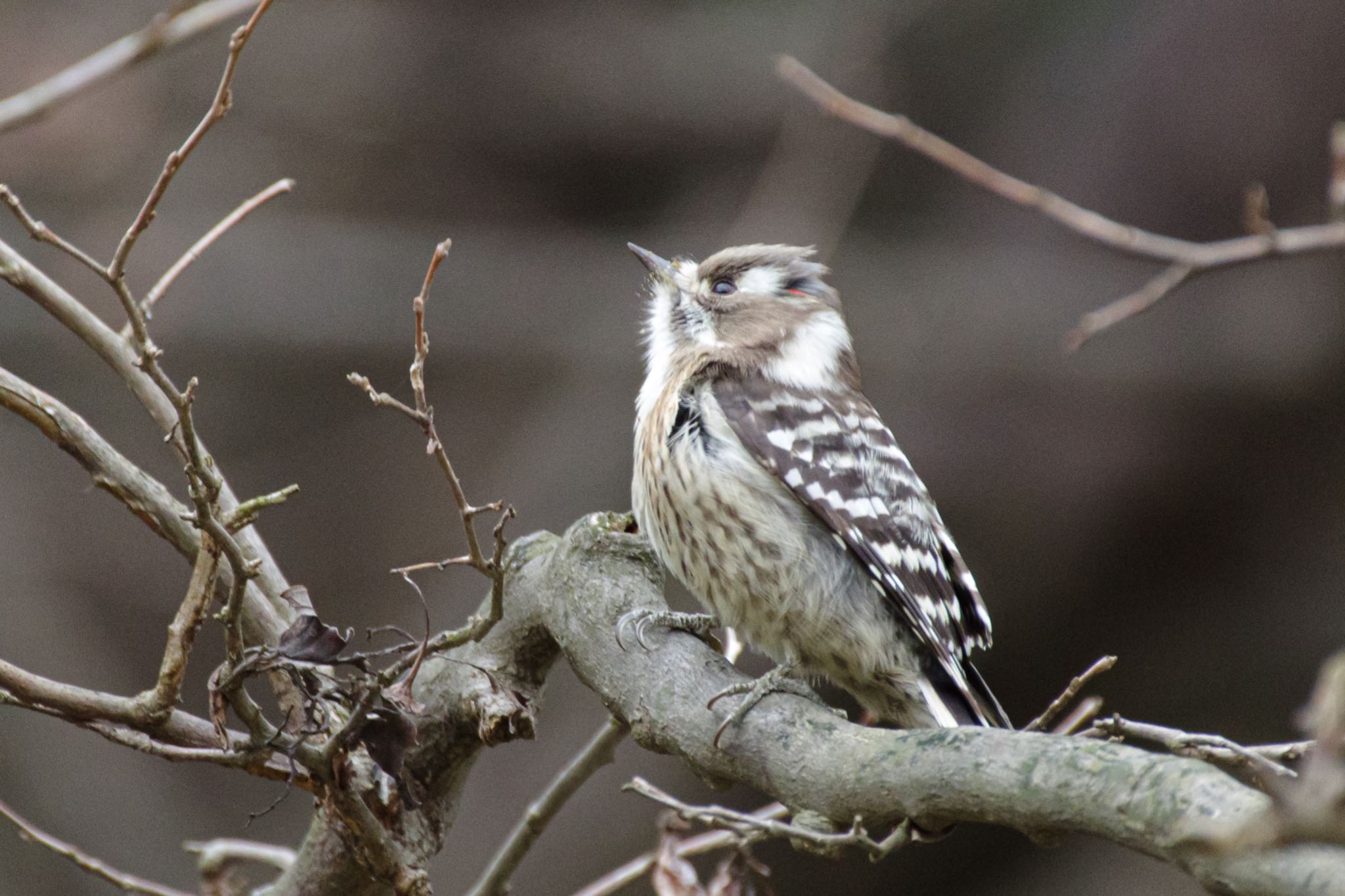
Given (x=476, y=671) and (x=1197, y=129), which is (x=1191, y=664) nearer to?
(x=1197, y=129)

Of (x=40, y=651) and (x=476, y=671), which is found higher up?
(x=40, y=651)

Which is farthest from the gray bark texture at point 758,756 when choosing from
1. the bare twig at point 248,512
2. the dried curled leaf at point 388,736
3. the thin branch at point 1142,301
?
the thin branch at point 1142,301

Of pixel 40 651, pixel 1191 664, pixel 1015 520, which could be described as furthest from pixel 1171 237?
pixel 40 651

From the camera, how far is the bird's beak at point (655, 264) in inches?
141

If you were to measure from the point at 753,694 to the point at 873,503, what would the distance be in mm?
1008

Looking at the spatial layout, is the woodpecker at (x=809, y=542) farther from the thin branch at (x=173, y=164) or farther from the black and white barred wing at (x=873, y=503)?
the thin branch at (x=173, y=164)

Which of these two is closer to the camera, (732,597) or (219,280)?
(732,597)

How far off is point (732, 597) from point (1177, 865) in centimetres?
143

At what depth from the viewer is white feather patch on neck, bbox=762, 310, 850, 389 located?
3.25 metres

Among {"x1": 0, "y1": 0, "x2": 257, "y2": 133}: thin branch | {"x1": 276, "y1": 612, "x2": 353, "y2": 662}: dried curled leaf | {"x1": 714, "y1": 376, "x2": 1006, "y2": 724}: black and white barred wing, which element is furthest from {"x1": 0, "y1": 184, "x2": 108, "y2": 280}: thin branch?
{"x1": 714, "y1": 376, "x2": 1006, "y2": 724}: black and white barred wing

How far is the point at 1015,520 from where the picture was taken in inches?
209

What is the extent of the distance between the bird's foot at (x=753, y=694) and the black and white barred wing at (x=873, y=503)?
1.69 ft

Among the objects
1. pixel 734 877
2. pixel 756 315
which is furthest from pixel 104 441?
pixel 756 315

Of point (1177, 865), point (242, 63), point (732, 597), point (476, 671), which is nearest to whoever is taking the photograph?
point (1177, 865)
